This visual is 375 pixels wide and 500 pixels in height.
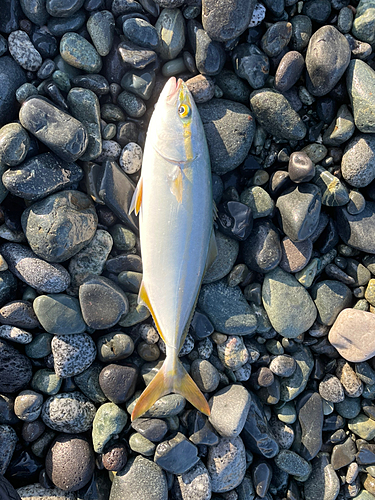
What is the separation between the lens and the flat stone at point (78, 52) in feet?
9.63

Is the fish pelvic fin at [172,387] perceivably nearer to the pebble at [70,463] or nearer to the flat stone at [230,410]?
the flat stone at [230,410]

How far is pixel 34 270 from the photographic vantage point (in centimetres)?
297

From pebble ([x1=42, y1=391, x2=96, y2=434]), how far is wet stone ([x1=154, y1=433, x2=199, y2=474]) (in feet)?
2.49

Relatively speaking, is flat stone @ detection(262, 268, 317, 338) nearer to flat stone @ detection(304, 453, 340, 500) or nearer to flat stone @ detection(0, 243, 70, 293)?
flat stone @ detection(304, 453, 340, 500)

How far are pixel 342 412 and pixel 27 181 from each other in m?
4.17

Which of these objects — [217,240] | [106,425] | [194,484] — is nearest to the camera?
[106,425]

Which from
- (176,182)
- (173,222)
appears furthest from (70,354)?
(176,182)

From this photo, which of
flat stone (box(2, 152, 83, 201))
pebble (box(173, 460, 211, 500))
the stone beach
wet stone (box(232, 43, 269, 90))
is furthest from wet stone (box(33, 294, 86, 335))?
wet stone (box(232, 43, 269, 90))

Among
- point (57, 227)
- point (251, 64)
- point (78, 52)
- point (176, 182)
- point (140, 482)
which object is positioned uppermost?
point (78, 52)

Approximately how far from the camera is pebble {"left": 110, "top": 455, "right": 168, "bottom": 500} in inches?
120

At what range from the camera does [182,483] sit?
321 centimetres

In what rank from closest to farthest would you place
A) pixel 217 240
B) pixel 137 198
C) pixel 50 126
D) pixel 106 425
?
pixel 50 126, pixel 137 198, pixel 106 425, pixel 217 240

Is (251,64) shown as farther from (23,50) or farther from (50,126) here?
(23,50)

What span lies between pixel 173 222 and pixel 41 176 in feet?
4.18
